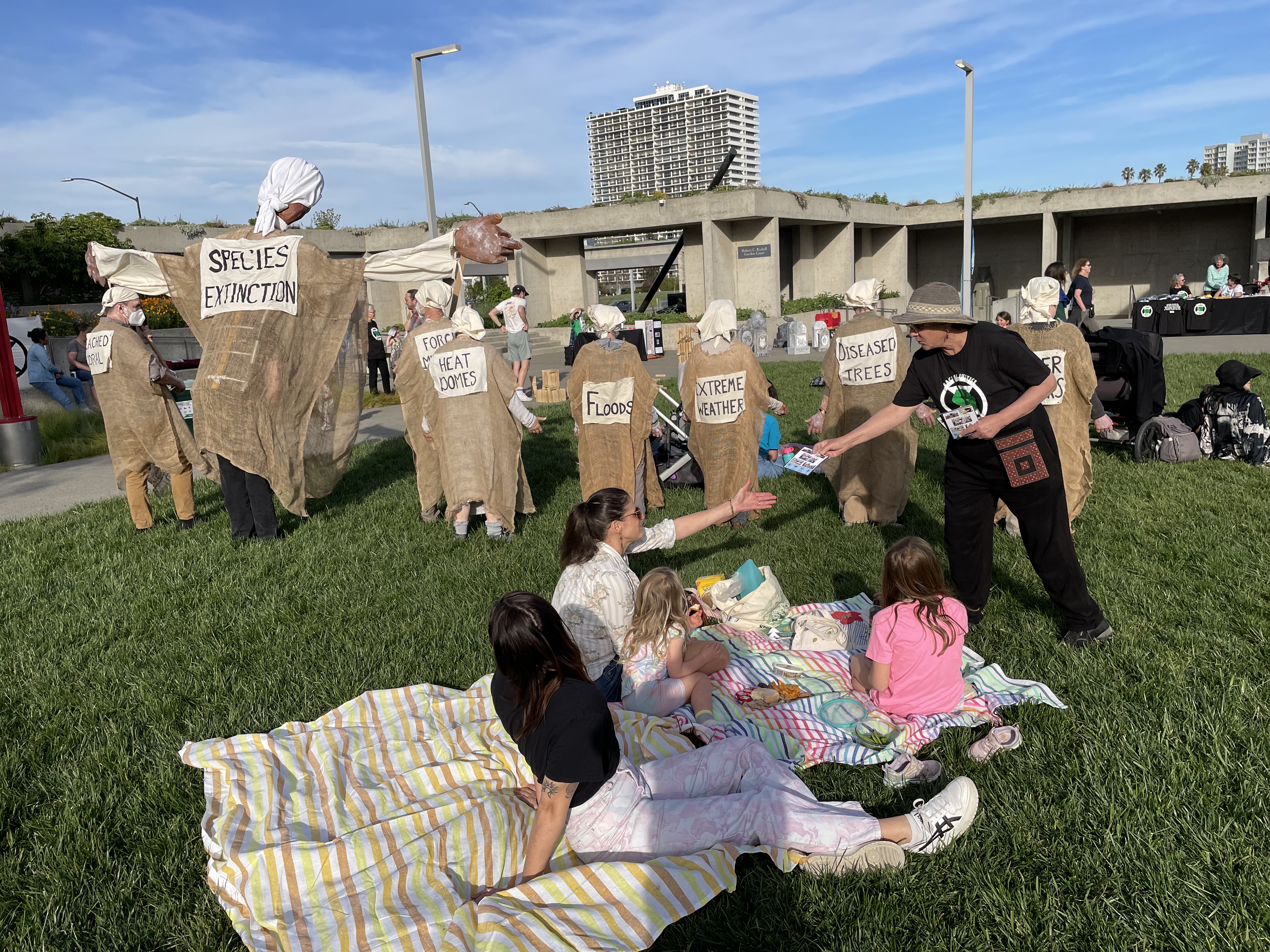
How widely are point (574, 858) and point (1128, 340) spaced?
8.22 meters

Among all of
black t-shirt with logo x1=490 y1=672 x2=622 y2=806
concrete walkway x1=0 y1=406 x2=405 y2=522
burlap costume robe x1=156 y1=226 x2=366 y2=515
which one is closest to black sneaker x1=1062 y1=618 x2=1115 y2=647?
black t-shirt with logo x1=490 y1=672 x2=622 y2=806

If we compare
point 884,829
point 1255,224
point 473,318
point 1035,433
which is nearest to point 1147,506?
point 1035,433

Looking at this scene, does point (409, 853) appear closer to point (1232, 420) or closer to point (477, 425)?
point (477, 425)

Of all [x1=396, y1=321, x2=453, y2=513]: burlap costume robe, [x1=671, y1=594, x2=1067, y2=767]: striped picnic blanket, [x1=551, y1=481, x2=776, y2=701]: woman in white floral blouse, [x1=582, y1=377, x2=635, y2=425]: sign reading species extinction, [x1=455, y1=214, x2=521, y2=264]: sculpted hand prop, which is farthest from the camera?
[x1=396, y1=321, x2=453, y2=513]: burlap costume robe

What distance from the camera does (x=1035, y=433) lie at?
14.2 ft

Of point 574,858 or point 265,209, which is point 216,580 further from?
point 574,858

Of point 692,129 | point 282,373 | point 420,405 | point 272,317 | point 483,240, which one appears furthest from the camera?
point 692,129

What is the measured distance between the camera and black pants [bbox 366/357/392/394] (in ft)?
59.1

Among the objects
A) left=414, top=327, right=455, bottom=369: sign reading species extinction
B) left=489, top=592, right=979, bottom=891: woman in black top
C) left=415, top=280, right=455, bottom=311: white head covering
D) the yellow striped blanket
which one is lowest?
the yellow striped blanket

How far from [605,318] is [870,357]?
7.48 ft

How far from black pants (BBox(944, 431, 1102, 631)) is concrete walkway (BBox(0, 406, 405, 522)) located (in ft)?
22.7

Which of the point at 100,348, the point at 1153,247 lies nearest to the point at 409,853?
the point at 100,348

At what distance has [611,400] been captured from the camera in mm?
7043

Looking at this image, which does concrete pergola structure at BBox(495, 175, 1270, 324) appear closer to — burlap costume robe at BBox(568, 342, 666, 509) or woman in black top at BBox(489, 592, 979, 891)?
burlap costume robe at BBox(568, 342, 666, 509)
